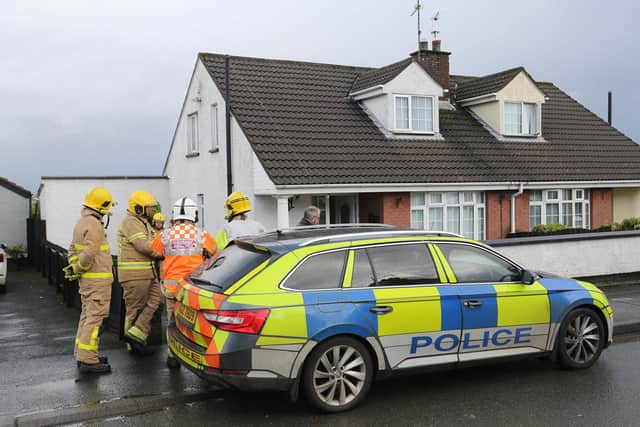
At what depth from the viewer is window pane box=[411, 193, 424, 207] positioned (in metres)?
18.4

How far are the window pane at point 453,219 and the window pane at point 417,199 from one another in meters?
0.99

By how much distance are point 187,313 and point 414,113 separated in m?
15.2

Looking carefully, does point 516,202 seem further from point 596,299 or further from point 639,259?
point 596,299

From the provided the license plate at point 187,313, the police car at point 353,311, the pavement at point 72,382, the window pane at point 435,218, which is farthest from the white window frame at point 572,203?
the license plate at point 187,313

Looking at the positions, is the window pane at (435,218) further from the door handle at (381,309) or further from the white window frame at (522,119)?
the door handle at (381,309)

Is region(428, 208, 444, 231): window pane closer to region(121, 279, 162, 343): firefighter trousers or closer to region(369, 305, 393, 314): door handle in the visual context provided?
region(121, 279, 162, 343): firefighter trousers

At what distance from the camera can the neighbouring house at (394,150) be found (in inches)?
682

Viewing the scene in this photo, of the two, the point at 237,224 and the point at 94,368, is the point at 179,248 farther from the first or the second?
the point at 94,368

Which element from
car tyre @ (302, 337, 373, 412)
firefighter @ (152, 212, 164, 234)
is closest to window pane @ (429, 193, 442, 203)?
firefighter @ (152, 212, 164, 234)

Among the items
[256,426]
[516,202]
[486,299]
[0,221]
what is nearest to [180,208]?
[256,426]

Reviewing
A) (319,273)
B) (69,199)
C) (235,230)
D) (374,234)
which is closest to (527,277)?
(374,234)

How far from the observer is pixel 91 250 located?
6.78m

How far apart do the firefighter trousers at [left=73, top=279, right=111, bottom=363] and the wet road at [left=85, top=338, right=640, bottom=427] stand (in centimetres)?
139

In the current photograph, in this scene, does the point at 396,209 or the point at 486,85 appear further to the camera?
the point at 486,85
